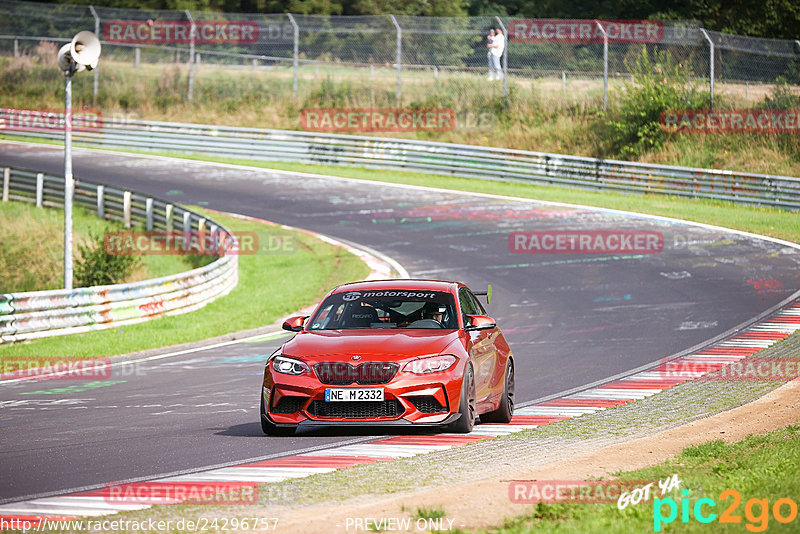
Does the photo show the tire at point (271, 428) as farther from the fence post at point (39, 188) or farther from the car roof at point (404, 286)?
the fence post at point (39, 188)

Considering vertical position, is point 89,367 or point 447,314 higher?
point 447,314

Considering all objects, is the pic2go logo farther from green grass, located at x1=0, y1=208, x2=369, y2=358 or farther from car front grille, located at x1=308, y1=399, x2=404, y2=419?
green grass, located at x1=0, y1=208, x2=369, y2=358

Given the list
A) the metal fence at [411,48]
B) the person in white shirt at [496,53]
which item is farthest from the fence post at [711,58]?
the person in white shirt at [496,53]

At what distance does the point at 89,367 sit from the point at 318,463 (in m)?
8.04

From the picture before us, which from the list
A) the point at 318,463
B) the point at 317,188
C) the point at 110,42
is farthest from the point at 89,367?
the point at 110,42

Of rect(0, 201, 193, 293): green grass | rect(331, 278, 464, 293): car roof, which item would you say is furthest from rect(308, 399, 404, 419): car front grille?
rect(0, 201, 193, 293): green grass

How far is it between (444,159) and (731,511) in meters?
33.5

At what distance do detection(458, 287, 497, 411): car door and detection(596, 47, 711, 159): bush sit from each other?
28822 millimetres

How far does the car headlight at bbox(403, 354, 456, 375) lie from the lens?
989cm

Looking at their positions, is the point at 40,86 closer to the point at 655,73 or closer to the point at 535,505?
the point at 655,73

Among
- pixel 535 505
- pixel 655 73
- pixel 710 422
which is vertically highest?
pixel 655 73

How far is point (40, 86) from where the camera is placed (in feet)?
168

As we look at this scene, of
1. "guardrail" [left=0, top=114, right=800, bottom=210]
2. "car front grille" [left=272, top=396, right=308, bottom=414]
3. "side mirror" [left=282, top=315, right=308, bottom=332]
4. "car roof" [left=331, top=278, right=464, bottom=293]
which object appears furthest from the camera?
"guardrail" [left=0, top=114, right=800, bottom=210]

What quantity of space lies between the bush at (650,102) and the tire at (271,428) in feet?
100
